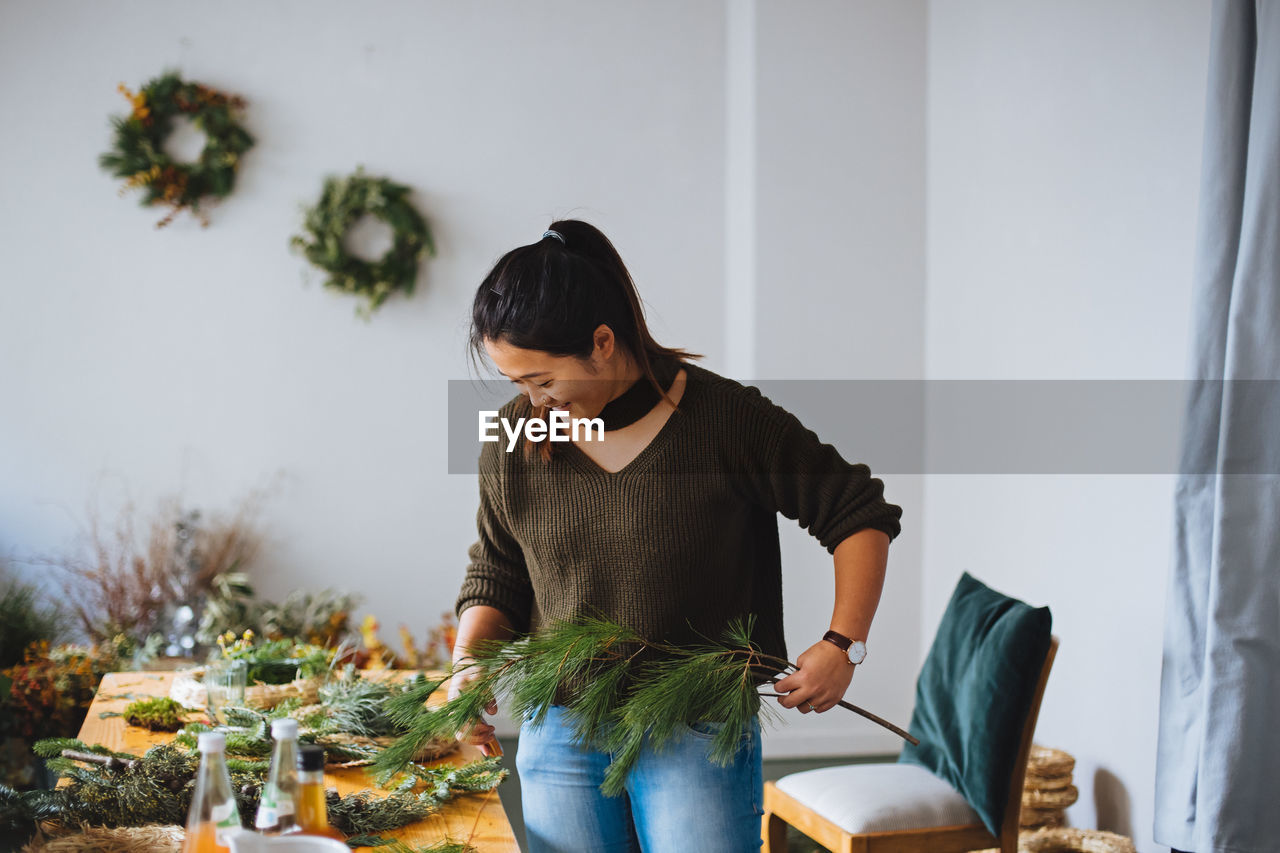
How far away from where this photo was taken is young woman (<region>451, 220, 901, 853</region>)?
4.50ft

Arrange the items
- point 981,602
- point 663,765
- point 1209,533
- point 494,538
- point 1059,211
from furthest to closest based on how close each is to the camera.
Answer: point 1059,211 → point 981,602 → point 1209,533 → point 494,538 → point 663,765

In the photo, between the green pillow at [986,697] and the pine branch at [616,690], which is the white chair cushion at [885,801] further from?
the pine branch at [616,690]

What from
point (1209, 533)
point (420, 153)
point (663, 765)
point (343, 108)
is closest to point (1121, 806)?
point (1209, 533)

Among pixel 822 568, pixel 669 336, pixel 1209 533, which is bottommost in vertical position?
pixel 822 568

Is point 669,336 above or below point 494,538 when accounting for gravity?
above

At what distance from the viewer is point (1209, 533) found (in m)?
2.10

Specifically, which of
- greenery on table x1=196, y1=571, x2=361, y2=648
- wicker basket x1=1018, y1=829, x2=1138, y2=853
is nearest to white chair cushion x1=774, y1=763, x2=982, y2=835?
wicker basket x1=1018, y1=829, x2=1138, y2=853

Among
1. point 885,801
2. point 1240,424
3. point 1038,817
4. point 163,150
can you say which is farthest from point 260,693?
point 163,150

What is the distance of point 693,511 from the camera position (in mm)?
1414

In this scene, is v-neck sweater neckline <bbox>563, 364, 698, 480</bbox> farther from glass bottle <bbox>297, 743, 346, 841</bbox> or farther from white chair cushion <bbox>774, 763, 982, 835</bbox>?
white chair cushion <bbox>774, 763, 982, 835</bbox>

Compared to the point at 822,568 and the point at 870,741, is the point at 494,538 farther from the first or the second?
the point at 870,741

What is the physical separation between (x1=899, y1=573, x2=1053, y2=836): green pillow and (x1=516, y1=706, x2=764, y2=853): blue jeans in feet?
3.30

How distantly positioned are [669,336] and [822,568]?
3.40ft
